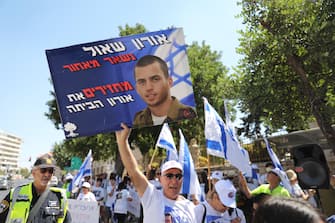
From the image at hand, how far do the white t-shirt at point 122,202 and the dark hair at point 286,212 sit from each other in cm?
1002

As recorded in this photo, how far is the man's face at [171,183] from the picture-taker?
3.00 m

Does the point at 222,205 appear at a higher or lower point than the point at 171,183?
lower

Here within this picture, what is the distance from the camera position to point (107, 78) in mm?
3244

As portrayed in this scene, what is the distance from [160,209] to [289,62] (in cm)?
995

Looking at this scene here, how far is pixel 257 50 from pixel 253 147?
406 inches

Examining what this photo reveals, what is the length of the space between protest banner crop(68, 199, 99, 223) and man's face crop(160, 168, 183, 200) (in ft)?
14.8

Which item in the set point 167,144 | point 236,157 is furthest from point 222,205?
A: point 167,144

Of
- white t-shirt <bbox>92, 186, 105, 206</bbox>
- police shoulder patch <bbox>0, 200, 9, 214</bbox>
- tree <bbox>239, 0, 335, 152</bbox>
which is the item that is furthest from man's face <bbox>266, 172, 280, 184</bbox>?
white t-shirt <bbox>92, 186, 105, 206</bbox>

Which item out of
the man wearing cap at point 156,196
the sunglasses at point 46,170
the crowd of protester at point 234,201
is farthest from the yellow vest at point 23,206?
the man wearing cap at point 156,196

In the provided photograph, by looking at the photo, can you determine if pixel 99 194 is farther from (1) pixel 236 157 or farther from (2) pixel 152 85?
(2) pixel 152 85

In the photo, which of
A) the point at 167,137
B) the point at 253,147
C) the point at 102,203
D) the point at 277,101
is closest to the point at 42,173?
the point at 167,137

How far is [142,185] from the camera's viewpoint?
2.77 m

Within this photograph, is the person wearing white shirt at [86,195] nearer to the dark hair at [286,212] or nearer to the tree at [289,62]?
the tree at [289,62]

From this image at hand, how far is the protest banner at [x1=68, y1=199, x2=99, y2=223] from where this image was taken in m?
6.98
